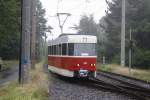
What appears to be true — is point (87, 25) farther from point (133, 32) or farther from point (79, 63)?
point (79, 63)

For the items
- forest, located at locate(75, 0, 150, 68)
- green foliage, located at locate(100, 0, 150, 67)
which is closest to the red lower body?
forest, located at locate(75, 0, 150, 68)

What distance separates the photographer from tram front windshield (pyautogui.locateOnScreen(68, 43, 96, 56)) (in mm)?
28172

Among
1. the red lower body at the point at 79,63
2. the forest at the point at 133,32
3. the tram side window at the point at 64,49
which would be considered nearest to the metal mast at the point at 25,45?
the red lower body at the point at 79,63

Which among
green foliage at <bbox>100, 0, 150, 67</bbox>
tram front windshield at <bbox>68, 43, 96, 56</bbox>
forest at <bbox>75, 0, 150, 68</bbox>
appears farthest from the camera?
green foliage at <bbox>100, 0, 150, 67</bbox>

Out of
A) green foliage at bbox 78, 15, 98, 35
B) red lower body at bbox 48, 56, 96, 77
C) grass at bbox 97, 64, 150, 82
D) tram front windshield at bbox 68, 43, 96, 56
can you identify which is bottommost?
grass at bbox 97, 64, 150, 82

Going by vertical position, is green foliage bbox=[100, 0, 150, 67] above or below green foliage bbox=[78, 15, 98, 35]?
below

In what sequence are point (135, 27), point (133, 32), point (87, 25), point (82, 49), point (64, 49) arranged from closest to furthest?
point (82, 49)
point (64, 49)
point (133, 32)
point (135, 27)
point (87, 25)

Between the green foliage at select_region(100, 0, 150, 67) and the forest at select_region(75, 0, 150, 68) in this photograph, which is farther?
the green foliage at select_region(100, 0, 150, 67)

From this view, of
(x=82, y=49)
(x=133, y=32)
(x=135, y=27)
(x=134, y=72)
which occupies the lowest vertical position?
(x=134, y=72)

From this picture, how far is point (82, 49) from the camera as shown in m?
28.3

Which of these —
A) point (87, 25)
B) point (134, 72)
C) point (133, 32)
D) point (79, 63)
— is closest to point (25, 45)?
point (79, 63)

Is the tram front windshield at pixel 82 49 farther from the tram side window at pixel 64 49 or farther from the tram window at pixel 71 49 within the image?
the tram side window at pixel 64 49

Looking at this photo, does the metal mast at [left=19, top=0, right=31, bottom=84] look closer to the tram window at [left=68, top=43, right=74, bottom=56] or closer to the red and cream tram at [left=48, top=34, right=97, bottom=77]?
the red and cream tram at [left=48, top=34, right=97, bottom=77]

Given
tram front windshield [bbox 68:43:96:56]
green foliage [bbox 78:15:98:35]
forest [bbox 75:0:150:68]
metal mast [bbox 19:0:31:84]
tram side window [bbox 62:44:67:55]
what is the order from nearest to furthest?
metal mast [bbox 19:0:31:84] → tram front windshield [bbox 68:43:96:56] → tram side window [bbox 62:44:67:55] → forest [bbox 75:0:150:68] → green foliage [bbox 78:15:98:35]
